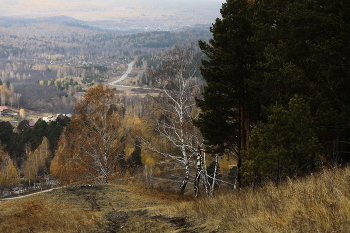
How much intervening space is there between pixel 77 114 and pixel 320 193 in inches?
651

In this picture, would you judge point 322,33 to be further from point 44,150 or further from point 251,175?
point 44,150

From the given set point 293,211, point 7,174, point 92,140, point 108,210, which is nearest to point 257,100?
point 108,210

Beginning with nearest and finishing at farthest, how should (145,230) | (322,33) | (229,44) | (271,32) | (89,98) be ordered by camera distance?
(145,230), (322,33), (271,32), (229,44), (89,98)

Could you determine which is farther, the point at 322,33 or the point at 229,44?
the point at 229,44

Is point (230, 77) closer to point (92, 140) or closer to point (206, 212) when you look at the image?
point (206, 212)

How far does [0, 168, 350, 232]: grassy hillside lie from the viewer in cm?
455

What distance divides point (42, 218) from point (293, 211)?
19.7 feet

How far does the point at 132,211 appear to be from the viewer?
904 cm

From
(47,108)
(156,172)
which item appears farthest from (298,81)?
(47,108)

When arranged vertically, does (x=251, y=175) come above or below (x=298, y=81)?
below

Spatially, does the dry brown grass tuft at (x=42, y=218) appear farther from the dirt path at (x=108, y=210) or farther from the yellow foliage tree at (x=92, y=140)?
the yellow foliage tree at (x=92, y=140)

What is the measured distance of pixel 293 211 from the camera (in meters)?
4.96

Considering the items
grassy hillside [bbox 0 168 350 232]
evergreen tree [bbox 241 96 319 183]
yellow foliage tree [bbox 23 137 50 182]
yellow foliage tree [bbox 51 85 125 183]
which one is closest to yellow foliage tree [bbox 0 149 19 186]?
yellow foliage tree [bbox 23 137 50 182]

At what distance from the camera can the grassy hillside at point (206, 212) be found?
14.9ft
